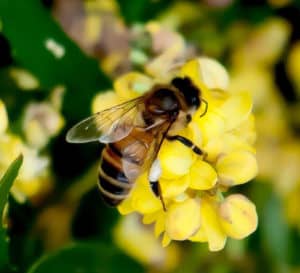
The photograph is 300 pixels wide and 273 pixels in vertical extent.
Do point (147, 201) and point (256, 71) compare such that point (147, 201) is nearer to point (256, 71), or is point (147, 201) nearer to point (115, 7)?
point (115, 7)

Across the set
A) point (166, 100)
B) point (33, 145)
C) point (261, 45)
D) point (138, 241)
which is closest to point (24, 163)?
point (33, 145)

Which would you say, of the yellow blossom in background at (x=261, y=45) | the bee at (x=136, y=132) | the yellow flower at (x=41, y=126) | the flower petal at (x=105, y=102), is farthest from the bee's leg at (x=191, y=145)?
the yellow blossom in background at (x=261, y=45)

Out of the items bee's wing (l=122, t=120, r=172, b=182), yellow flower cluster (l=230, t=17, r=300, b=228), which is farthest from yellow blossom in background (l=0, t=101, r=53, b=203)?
yellow flower cluster (l=230, t=17, r=300, b=228)

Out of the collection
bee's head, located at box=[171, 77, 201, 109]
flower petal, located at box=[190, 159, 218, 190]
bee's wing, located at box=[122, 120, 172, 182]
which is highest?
bee's wing, located at box=[122, 120, 172, 182]

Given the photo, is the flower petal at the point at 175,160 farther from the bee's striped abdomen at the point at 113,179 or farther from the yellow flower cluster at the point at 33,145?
the yellow flower cluster at the point at 33,145

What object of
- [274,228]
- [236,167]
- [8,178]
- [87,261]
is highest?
[8,178]

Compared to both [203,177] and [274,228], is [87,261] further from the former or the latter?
[274,228]

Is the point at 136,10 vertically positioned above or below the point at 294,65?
above

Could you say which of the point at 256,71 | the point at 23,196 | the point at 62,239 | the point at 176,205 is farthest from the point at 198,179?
the point at 256,71

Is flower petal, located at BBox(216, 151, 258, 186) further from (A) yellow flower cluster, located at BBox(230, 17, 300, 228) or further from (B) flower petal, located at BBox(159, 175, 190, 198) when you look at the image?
(A) yellow flower cluster, located at BBox(230, 17, 300, 228)
